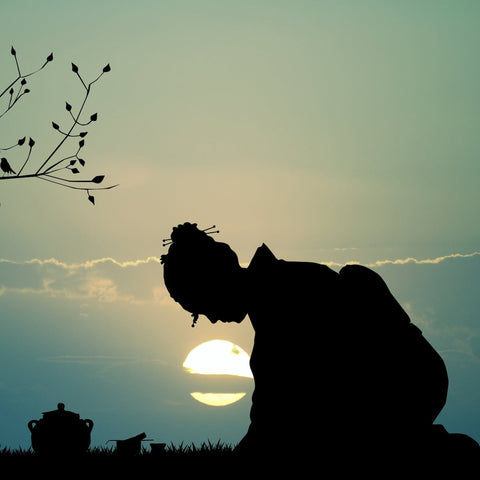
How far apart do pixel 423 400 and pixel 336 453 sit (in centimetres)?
77

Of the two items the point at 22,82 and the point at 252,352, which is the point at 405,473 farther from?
the point at 22,82

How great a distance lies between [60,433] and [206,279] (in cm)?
465

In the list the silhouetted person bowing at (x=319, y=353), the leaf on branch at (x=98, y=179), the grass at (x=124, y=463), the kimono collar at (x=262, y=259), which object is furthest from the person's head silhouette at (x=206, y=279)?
the grass at (x=124, y=463)

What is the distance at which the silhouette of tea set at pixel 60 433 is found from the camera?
31.6 feet

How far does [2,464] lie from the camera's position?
9.62 metres

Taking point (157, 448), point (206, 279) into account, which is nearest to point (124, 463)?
point (157, 448)

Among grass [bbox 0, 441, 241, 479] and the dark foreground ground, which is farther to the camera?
grass [bbox 0, 441, 241, 479]

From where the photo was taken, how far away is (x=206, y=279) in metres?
6.13

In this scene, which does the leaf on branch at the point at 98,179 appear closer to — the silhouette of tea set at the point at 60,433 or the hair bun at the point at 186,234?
the hair bun at the point at 186,234

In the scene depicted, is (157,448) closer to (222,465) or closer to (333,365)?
(222,465)

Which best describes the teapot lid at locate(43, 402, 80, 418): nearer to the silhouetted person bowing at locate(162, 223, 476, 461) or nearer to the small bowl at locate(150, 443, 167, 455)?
the small bowl at locate(150, 443, 167, 455)

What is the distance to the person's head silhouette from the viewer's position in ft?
20.1

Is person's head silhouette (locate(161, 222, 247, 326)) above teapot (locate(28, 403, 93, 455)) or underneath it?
above

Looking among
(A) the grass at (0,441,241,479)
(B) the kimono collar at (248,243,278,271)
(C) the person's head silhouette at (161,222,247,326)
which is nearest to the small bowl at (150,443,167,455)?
(A) the grass at (0,441,241,479)
